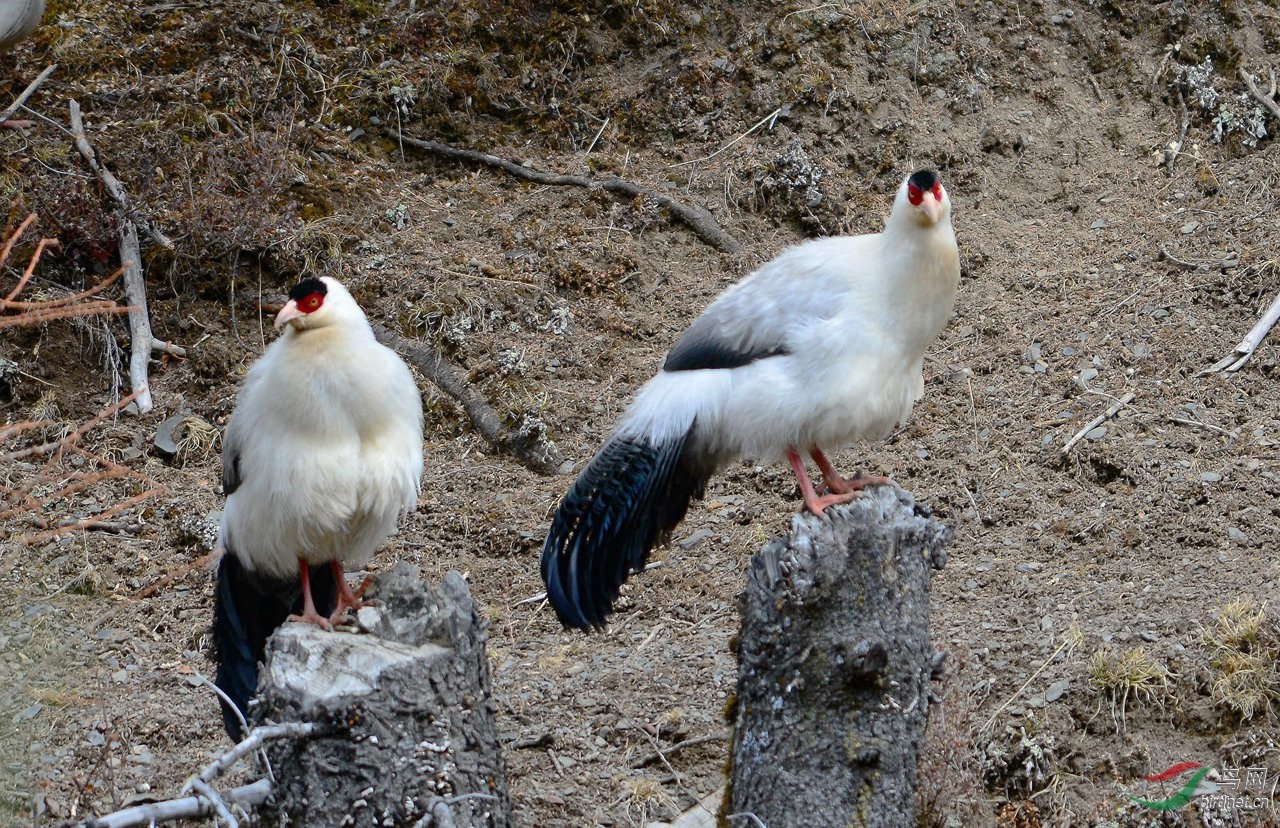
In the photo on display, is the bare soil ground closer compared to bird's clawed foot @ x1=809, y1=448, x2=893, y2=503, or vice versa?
bird's clawed foot @ x1=809, y1=448, x2=893, y2=503

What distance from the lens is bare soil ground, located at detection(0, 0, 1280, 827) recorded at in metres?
5.43

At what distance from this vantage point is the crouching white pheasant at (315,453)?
4723mm

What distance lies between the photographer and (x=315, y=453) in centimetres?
473

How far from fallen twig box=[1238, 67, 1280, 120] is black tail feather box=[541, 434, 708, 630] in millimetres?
5155

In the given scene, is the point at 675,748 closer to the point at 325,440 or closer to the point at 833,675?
the point at 833,675

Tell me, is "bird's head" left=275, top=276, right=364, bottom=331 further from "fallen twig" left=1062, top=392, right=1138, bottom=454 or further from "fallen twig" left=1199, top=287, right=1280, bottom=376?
"fallen twig" left=1199, top=287, right=1280, bottom=376

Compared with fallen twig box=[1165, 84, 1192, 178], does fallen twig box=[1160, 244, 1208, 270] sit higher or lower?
lower

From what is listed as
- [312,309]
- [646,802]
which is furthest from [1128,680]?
[312,309]

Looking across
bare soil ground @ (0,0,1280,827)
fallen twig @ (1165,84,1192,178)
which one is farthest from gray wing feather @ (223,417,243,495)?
fallen twig @ (1165,84,1192,178)

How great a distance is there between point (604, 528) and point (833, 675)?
1.22m

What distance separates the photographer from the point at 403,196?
866 cm

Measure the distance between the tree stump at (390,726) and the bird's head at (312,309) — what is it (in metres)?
1.19

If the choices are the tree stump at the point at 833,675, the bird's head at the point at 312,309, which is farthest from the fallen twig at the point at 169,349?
the tree stump at the point at 833,675

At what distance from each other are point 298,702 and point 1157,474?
435 cm
